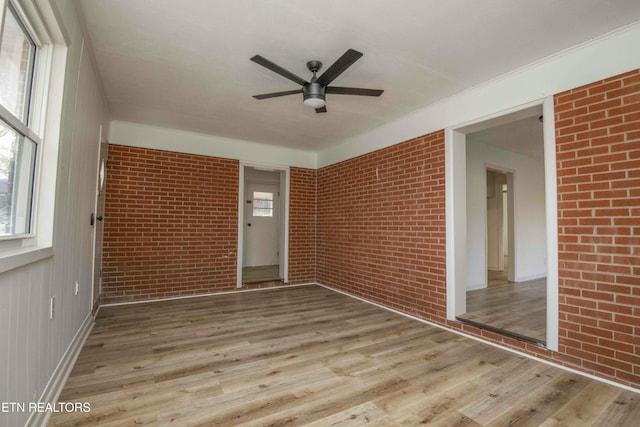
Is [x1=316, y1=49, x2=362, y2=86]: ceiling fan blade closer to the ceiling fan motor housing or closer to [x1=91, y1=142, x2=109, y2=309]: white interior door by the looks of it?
the ceiling fan motor housing

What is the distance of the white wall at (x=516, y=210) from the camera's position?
4.85 m

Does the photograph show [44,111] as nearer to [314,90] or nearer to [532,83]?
[314,90]

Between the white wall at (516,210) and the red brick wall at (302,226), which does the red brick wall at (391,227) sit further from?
the white wall at (516,210)

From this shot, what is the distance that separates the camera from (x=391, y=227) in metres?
3.90

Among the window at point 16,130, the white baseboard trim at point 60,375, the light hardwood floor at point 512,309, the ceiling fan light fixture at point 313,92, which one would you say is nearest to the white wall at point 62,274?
the white baseboard trim at point 60,375

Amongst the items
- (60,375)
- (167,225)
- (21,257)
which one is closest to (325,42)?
(21,257)

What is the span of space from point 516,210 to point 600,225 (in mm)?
3674

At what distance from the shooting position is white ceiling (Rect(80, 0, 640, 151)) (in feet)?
6.31

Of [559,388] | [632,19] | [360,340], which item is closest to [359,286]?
[360,340]

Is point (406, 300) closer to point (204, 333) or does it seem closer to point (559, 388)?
point (559, 388)

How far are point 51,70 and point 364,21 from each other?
202cm

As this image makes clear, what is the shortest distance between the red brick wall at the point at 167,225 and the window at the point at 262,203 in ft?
6.92

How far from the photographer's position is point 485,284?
4.97m

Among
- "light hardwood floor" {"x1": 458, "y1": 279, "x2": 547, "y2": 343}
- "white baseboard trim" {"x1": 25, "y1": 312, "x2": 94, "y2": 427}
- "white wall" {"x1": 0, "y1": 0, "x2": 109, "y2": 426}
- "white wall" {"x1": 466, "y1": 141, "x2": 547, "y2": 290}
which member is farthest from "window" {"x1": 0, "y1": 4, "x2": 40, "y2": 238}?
"white wall" {"x1": 466, "y1": 141, "x2": 547, "y2": 290}
